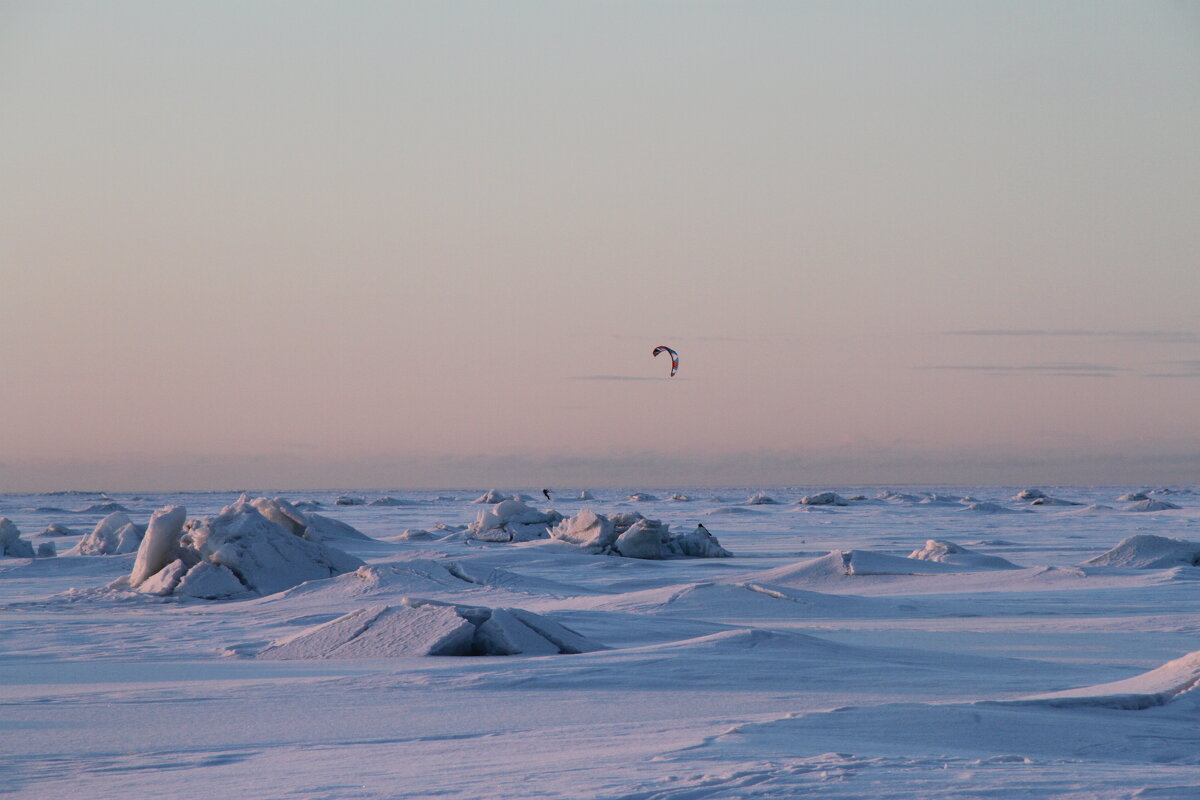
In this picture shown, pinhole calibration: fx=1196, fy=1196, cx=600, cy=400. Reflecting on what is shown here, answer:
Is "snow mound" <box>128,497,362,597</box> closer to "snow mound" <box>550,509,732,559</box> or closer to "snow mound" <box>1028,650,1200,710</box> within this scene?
"snow mound" <box>550,509,732,559</box>

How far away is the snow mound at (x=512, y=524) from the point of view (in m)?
17.7

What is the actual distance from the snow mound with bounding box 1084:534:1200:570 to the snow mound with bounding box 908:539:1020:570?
0.82m

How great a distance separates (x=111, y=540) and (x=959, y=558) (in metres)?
9.28

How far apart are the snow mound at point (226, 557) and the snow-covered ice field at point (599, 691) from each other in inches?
3.3

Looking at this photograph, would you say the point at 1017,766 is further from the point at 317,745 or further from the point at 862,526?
the point at 862,526

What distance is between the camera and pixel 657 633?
6.35 metres

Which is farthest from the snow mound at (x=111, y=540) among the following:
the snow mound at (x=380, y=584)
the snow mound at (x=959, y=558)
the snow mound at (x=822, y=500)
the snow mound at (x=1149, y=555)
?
the snow mound at (x=822, y=500)

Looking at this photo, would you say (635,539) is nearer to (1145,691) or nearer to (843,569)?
(843,569)

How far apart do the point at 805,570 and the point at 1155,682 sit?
6645mm

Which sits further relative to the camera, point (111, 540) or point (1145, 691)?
point (111, 540)

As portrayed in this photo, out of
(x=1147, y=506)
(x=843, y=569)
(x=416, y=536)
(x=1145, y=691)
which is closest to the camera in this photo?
(x=1145, y=691)

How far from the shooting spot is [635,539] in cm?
1459

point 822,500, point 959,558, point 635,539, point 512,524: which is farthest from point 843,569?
point 822,500

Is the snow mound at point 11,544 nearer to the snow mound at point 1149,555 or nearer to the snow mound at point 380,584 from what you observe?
the snow mound at point 380,584
